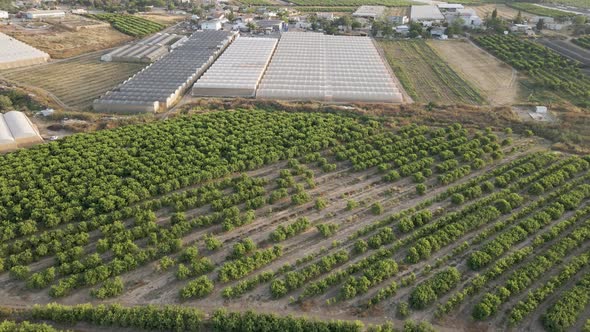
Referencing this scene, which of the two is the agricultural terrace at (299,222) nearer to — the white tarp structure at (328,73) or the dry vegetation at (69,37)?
the white tarp structure at (328,73)

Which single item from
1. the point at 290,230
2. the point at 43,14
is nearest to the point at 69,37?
the point at 43,14

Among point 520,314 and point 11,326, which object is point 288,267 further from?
point 11,326

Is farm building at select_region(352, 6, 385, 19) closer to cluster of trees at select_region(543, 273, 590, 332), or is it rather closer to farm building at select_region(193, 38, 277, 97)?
farm building at select_region(193, 38, 277, 97)

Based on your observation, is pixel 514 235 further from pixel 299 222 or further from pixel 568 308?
pixel 299 222

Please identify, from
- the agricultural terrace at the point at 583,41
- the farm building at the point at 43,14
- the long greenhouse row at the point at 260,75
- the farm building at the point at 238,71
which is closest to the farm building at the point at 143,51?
the long greenhouse row at the point at 260,75

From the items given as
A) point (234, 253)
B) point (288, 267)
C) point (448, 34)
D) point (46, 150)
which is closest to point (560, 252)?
point (288, 267)
